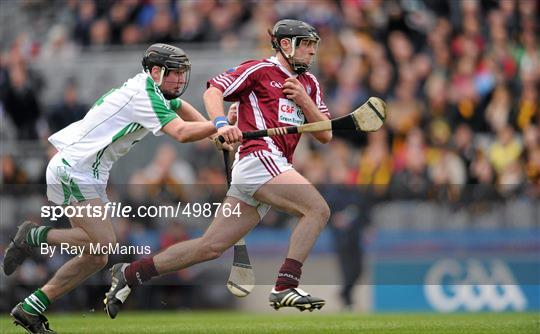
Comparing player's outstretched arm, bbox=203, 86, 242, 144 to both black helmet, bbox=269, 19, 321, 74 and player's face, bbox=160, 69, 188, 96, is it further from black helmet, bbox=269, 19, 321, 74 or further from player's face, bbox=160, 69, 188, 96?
black helmet, bbox=269, 19, 321, 74

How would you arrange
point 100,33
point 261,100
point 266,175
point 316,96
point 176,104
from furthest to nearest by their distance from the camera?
1. point 100,33
2. point 176,104
3. point 316,96
4. point 261,100
5. point 266,175

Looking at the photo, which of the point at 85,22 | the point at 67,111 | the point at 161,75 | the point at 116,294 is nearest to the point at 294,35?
the point at 161,75

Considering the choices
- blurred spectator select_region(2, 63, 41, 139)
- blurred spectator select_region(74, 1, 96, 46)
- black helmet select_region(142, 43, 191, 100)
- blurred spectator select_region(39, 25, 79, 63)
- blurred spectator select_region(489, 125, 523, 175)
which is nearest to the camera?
black helmet select_region(142, 43, 191, 100)

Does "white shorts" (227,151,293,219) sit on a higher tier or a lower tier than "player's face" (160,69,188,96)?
lower

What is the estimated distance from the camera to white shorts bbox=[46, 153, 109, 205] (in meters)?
9.61

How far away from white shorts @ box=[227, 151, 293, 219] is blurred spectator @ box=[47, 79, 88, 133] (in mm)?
8584

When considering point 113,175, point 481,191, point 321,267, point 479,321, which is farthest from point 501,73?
point 479,321

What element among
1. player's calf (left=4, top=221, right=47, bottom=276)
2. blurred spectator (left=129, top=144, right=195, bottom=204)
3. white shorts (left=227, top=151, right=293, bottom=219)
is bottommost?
blurred spectator (left=129, top=144, right=195, bottom=204)

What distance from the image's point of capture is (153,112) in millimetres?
9352

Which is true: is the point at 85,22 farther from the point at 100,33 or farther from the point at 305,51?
the point at 305,51

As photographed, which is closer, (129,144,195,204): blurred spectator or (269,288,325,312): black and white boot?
(269,288,325,312): black and white boot

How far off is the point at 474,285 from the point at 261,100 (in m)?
6.85

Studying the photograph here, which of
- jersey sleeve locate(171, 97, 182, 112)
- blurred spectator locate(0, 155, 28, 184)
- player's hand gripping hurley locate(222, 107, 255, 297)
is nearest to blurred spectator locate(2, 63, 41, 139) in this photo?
blurred spectator locate(0, 155, 28, 184)

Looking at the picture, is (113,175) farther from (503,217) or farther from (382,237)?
(503,217)
